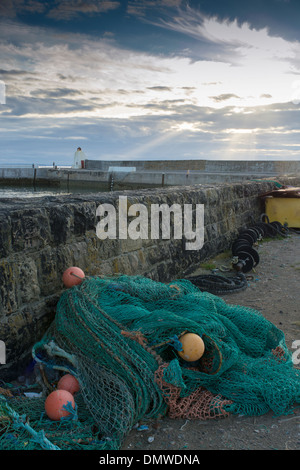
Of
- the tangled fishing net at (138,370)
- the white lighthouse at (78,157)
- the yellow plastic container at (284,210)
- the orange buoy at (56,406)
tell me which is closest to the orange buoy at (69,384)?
the tangled fishing net at (138,370)

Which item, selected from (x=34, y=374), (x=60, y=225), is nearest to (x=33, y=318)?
(x=34, y=374)

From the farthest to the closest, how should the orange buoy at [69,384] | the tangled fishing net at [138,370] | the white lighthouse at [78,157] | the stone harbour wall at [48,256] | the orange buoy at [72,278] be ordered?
1. the white lighthouse at [78,157]
2. the orange buoy at [72,278]
3. the stone harbour wall at [48,256]
4. the orange buoy at [69,384]
5. the tangled fishing net at [138,370]

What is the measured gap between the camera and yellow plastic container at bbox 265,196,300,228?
9984 millimetres

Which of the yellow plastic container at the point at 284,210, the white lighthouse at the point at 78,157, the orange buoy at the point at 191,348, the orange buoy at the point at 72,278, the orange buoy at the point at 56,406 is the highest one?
the white lighthouse at the point at 78,157

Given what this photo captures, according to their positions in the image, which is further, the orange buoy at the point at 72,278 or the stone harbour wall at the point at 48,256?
the orange buoy at the point at 72,278

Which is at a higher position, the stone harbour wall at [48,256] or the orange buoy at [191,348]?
the stone harbour wall at [48,256]

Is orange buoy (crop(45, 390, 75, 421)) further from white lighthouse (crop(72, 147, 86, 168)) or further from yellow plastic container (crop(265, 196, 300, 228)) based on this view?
white lighthouse (crop(72, 147, 86, 168))

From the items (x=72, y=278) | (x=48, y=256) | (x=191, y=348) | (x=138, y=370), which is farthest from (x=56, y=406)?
(x=48, y=256)

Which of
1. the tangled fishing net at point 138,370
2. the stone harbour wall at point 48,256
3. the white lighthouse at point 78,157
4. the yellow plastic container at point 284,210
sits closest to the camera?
the tangled fishing net at point 138,370

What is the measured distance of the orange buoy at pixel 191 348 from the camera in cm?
279

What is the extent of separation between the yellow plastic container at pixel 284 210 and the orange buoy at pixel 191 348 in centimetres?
788

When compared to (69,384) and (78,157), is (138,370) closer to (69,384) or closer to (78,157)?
(69,384)

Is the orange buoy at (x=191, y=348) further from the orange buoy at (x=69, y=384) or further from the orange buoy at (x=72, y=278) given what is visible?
the orange buoy at (x=72, y=278)

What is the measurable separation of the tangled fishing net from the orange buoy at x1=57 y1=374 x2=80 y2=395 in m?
0.05
